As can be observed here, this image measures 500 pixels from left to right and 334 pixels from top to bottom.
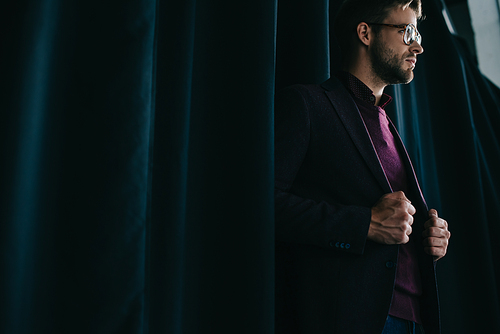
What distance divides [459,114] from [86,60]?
69.0 inches

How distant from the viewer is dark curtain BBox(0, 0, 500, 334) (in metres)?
0.53

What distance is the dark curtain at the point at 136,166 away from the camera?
0.53 meters

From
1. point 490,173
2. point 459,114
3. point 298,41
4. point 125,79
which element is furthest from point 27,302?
point 490,173

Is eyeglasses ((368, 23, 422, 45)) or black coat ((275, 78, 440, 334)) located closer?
black coat ((275, 78, 440, 334))

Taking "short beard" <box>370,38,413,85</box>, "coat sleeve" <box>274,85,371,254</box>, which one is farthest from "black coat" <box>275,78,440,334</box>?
"short beard" <box>370,38,413,85</box>

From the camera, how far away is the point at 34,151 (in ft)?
1.77

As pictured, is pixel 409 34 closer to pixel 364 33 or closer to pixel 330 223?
pixel 364 33

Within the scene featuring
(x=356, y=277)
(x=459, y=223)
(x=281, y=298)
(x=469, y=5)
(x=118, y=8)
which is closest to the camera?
(x=118, y=8)

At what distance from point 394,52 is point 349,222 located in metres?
0.52

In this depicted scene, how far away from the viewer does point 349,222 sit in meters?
0.72

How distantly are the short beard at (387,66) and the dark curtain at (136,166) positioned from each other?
1.11 ft

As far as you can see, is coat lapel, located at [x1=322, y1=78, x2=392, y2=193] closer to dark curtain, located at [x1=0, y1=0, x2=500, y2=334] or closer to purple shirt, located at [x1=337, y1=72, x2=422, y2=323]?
purple shirt, located at [x1=337, y1=72, x2=422, y2=323]

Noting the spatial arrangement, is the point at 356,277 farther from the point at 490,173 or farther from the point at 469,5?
the point at 469,5

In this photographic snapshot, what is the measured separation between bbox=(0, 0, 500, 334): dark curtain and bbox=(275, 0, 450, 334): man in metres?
0.09
